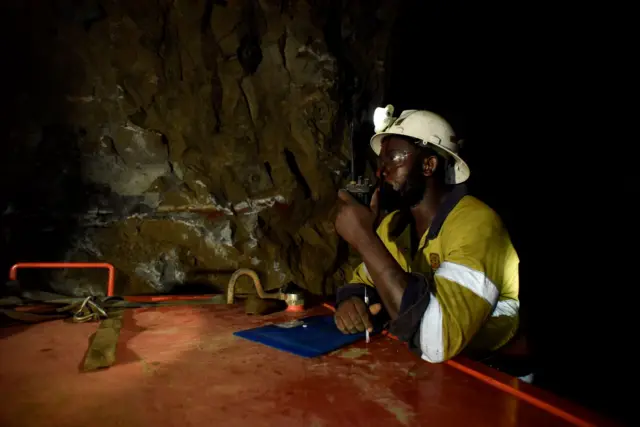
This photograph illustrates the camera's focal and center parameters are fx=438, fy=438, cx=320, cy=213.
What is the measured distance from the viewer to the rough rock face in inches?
150

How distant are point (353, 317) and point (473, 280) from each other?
66cm

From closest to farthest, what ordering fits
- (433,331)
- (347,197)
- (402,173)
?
(433,331) → (347,197) → (402,173)

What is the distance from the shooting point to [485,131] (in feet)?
18.6

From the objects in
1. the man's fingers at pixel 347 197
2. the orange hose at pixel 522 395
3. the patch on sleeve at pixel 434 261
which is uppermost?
the man's fingers at pixel 347 197

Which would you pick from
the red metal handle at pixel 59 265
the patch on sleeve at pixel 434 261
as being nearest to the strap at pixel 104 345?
the red metal handle at pixel 59 265

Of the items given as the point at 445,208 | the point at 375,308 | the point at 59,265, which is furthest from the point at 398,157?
the point at 59,265

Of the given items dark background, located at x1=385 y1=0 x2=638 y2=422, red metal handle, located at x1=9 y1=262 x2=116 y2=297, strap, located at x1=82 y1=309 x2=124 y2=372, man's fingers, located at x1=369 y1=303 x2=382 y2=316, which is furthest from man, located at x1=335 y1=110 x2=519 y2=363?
dark background, located at x1=385 y1=0 x2=638 y2=422

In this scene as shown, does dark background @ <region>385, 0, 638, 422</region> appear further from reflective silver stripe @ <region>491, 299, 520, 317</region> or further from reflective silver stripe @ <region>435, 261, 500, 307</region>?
reflective silver stripe @ <region>435, 261, 500, 307</region>

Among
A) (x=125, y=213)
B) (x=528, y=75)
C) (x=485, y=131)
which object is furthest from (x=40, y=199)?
(x=528, y=75)

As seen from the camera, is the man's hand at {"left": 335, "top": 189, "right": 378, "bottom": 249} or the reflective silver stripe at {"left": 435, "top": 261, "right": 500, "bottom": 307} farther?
the man's hand at {"left": 335, "top": 189, "right": 378, "bottom": 249}

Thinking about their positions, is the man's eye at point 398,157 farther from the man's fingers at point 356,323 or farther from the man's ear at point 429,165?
the man's fingers at point 356,323

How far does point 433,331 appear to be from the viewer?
5.80 feet

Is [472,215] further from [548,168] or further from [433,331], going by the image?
[548,168]

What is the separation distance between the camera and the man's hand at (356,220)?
2043 millimetres
